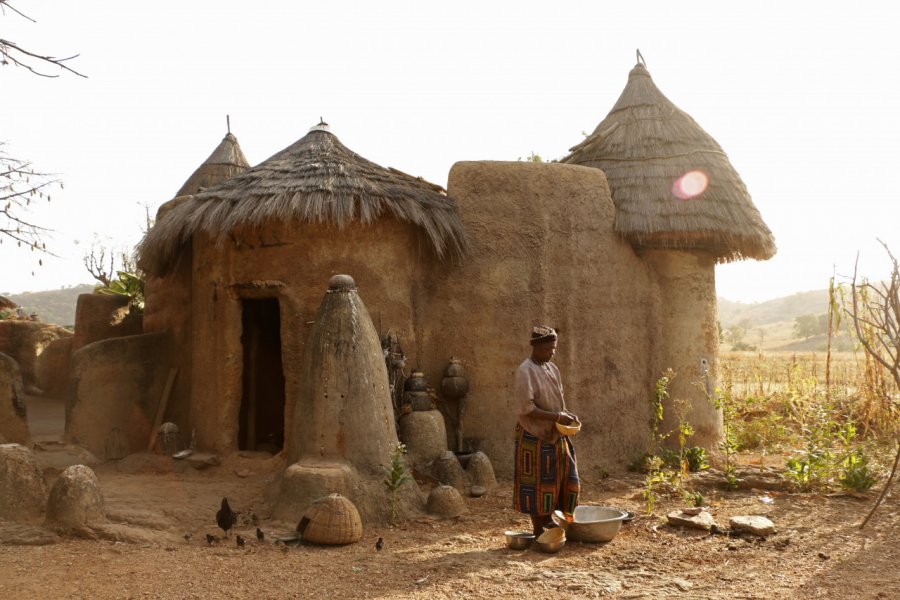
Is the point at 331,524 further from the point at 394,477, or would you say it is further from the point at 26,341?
the point at 26,341

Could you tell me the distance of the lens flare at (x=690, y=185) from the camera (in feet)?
25.5

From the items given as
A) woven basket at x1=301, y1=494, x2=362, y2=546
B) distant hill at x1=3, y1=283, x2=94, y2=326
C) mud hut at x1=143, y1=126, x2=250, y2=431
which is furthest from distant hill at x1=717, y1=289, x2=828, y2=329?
woven basket at x1=301, y1=494, x2=362, y2=546

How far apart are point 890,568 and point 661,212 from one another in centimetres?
390

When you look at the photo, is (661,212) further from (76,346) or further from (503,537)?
(76,346)

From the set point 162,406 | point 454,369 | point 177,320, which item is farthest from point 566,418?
point 177,320

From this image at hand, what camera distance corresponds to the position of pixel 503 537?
5.37 m

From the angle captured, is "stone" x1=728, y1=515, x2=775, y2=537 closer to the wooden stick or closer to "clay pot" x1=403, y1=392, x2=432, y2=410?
"clay pot" x1=403, y1=392, x2=432, y2=410

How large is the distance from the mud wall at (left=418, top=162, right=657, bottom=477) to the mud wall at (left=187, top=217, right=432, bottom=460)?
0.45 m

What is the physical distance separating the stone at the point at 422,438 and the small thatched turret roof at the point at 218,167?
589 cm

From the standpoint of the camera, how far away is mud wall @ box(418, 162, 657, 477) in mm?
7301

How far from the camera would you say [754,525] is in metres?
5.30

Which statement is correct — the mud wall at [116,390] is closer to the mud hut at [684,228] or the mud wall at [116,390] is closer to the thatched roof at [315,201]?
the thatched roof at [315,201]

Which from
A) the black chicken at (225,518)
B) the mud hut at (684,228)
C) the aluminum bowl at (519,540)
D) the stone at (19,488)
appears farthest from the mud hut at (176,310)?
the aluminum bowl at (519,540)

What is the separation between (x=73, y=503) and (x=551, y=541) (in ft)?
9.89
